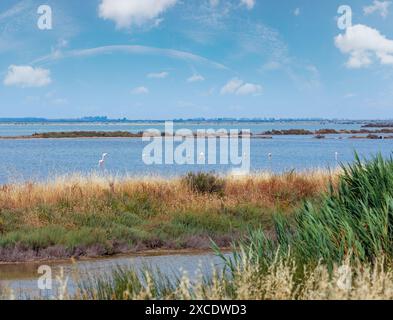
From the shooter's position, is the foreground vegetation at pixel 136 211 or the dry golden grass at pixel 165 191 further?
the dry golden grass at pixel 165 191

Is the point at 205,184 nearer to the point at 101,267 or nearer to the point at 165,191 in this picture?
the point at 165,191

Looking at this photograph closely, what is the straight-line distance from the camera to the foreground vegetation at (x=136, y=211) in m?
14.6

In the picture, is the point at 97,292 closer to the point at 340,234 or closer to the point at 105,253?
the point at 340,234

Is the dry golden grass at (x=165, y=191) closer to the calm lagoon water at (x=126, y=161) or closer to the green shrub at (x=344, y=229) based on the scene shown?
the calm lagoon water at (x=126, y=161)

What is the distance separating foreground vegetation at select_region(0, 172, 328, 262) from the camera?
14617 millimetres

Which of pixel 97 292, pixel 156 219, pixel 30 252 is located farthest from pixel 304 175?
pixel 97 292

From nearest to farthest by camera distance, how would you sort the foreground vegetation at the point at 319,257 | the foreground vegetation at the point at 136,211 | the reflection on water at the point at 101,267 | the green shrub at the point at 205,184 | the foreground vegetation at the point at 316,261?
the foreground vegetation at the point at 316,261
the foreground vegetation at the point at 319,257
the reflection on water at the point at 101,267
the foreground vegetation at the point at 136,211
the green shrub at the point at 205,184

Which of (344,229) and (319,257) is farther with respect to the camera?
(344,229)

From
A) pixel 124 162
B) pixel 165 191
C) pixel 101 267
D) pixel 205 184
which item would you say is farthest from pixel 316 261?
pixel 124 162

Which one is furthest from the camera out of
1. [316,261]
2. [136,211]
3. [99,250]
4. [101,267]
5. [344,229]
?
[136,211]

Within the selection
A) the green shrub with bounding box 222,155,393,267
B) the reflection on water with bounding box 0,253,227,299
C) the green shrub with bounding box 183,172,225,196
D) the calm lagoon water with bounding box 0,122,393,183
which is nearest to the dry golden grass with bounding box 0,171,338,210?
the green shrub with bounding box 183,172,225,196

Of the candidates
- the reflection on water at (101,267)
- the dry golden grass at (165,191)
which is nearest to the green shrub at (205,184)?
the dry golden grass at (165,191)

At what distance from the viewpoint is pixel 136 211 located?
692 inches
